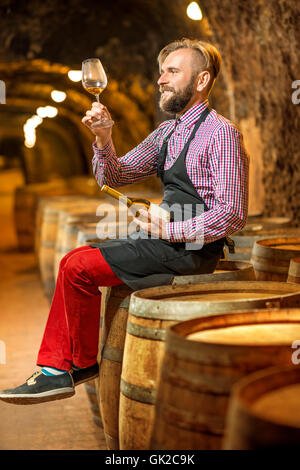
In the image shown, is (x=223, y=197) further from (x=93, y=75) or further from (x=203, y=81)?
(x=93, y=75)

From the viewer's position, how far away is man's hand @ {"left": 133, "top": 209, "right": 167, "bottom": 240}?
2.76m

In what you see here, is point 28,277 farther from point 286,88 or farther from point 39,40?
point 286,88

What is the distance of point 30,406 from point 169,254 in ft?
5.05

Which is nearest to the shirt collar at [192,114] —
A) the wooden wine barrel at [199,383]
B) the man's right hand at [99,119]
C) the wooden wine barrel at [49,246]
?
the man's right hand at [99,119]

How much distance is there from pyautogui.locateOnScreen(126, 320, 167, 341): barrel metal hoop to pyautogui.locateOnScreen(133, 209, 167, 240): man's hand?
2.09 feet

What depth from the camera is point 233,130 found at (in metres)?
2.77

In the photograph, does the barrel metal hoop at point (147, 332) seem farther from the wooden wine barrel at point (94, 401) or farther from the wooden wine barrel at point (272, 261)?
the wooden wine barrel at point (94, 401)

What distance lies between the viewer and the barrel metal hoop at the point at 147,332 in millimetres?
2111

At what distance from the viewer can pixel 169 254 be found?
9.27 ft

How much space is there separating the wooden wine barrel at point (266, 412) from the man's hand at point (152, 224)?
4.32 feet
